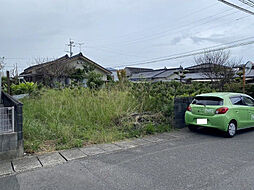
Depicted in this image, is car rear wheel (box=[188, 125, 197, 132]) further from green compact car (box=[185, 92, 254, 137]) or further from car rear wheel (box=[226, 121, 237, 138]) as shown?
car rear wheel (box=[226, 121, 237, 138])

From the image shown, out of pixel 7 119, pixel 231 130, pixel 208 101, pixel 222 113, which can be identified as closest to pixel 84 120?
pixel 7 119

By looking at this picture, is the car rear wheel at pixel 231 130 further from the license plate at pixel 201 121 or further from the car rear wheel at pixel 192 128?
the car rear wheel at pixel 192 128

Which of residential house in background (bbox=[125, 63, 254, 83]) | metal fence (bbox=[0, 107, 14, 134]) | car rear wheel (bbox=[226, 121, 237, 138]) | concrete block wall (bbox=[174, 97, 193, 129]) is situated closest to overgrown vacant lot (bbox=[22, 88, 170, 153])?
concrete block wall (bbox=[174, 97, 193, 129])

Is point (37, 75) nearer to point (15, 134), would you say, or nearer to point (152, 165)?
point (15, 134)

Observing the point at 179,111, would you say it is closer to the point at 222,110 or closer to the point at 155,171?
the point at 222,110

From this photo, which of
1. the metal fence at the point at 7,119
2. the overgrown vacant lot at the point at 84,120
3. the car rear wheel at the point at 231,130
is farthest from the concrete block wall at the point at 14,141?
the car rear wheel at the point at 231,130

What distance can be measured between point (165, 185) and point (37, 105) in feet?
19.1

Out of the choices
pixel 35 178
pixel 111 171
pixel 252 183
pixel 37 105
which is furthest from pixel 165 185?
pixel 37 105

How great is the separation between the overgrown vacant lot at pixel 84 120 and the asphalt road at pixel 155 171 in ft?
3.35

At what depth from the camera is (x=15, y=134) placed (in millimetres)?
3676

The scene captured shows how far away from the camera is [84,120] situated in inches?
228

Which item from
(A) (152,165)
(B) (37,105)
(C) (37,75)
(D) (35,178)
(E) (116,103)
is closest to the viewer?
(D) (35,178)

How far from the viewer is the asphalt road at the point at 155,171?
2.81 m

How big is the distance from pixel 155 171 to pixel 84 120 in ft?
10.1
